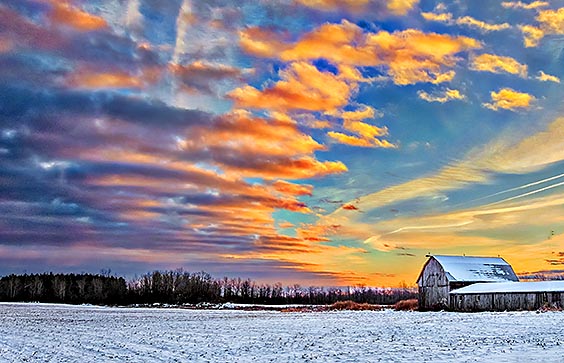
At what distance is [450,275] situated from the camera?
7638 centimetres

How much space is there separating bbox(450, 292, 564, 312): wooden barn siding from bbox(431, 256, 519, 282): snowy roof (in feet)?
16.8

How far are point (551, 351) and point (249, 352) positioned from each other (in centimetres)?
A: 1364

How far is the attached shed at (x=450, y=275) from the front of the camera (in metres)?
76.1

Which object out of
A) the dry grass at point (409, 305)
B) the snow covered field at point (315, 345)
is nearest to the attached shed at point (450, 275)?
the dry grass at point (409, 305)

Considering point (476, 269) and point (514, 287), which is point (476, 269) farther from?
point (514, 287)

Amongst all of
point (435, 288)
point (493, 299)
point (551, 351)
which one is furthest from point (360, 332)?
point (435, 288)

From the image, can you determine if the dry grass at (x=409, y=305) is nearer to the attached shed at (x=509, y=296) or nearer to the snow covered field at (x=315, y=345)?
the attached shed at (x=509, y=296)

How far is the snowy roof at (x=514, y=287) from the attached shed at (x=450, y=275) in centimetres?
207

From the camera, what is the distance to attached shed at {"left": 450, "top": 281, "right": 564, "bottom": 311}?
61781 millimetres

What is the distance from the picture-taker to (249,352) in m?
27.6

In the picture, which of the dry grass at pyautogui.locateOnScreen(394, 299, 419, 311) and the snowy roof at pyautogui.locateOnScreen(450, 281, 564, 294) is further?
the dry grass at pyautogui.locateOnScreen(394, 299, 419, 311)

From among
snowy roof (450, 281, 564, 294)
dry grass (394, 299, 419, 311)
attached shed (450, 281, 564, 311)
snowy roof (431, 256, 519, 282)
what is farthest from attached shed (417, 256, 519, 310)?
attached shed (450, 281, 564, 311)

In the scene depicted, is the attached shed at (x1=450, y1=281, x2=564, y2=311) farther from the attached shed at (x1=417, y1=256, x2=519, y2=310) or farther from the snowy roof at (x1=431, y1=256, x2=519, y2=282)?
the snowy roof at (x1=431, y1=256, x2=519, y2=282)

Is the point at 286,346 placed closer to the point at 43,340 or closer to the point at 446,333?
the point at 446,333
